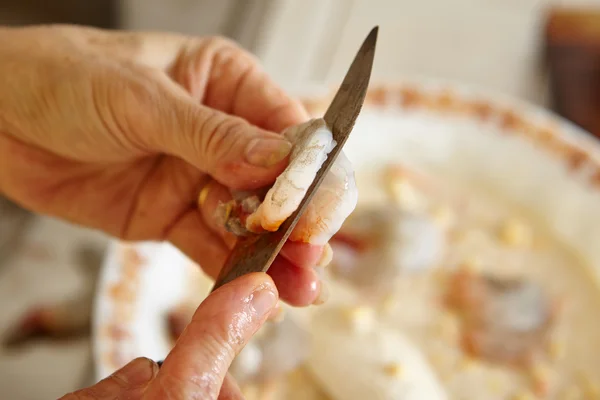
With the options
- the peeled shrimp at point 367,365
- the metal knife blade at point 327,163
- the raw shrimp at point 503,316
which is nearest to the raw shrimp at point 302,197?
the metal knife blade at point 327,163

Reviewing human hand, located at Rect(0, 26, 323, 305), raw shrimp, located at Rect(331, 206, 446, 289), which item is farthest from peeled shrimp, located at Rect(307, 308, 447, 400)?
human hand, located at Rect(0, 26, 323, 305)

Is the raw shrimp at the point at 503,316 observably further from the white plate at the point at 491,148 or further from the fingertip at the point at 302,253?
the fingertip at the point at 302,253

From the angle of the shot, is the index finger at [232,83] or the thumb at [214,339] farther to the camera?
the index finger at [232,83]

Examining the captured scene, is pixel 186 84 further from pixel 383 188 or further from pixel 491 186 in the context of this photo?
pixel 491 186

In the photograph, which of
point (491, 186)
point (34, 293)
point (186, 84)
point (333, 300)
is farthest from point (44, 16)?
point (491, 186)

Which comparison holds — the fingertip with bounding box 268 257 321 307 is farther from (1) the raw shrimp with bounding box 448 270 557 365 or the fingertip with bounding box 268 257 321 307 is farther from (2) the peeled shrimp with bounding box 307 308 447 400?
(1) the raw shrimp with bounding box 448 270 557 365

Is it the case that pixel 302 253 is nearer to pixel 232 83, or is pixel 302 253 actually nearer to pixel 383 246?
pixel 232 83
